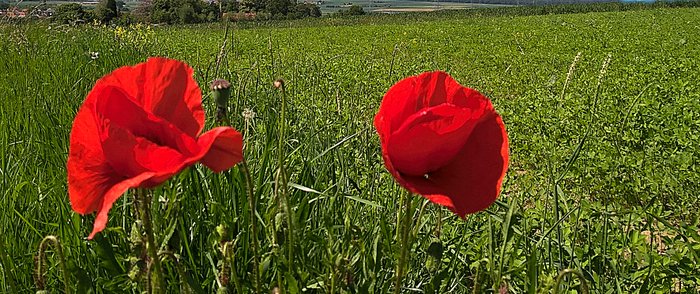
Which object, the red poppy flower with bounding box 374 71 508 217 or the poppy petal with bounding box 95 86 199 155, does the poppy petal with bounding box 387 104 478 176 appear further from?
the poppy petal with bounding box 95 86 199 155

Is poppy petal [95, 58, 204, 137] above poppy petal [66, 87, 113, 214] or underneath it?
above

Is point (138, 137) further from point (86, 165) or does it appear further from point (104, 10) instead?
point (104, 10)

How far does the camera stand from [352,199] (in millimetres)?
1563

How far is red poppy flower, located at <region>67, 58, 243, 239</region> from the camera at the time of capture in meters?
0.56

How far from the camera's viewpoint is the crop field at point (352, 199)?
3.54ft

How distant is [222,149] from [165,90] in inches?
3.7

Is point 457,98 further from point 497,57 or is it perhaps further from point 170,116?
point 497,57

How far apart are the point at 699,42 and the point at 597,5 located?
90.7 ft

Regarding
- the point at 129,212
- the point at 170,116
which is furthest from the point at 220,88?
the point at 129,212

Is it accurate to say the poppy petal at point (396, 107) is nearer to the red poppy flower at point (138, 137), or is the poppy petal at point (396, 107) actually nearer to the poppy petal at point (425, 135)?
the poppy petal at point (425, 135)

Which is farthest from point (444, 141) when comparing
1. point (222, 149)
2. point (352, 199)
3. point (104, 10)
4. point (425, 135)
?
point (104, 10)

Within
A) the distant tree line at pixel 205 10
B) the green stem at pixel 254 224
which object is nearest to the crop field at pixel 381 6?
the distant tree line at pixel 205 10

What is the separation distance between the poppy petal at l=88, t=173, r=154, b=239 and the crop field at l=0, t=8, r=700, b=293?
0.13 metres

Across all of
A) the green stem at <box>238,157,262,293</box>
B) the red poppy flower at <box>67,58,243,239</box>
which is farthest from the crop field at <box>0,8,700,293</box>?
the red poppy flower at <box>67,58,243,239</box>
